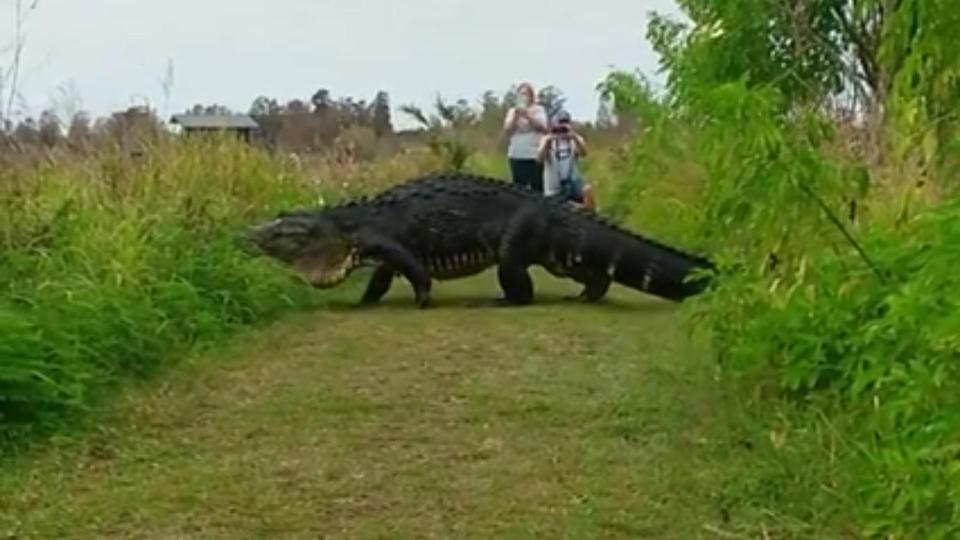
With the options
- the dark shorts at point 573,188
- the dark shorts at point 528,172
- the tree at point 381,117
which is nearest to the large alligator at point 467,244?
the dark shorts at point 573,188

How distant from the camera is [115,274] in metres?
6.24

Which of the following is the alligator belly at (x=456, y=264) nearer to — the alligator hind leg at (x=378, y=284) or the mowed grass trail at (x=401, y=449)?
the alligator hind leg at (x=378, y=284)

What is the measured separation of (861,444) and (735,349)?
1.28 metres

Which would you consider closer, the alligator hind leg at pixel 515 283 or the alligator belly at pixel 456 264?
the alligator hind leg at pixel 515 283

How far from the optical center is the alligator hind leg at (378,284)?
8.60 meters

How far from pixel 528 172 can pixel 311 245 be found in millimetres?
4011

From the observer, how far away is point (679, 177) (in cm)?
1277

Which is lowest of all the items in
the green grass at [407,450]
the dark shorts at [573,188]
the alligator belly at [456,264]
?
the green grass at [407,450]

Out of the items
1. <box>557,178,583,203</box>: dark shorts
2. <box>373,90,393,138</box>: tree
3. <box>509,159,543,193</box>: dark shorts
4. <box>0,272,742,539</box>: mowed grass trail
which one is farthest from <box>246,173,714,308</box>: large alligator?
<box>373,90,393,138</box>: tree

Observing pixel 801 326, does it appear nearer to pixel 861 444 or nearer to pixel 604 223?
pixel 861 444

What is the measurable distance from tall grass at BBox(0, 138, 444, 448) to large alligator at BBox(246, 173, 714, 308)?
317mm

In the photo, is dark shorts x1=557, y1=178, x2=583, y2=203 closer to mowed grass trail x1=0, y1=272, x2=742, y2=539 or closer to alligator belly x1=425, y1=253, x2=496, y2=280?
alligator belly x1=425, y1=253, x2=496, y2=280

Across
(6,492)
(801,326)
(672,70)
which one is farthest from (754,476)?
(672,70)

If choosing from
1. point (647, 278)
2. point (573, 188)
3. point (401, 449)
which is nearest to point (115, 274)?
point (401, 449)
